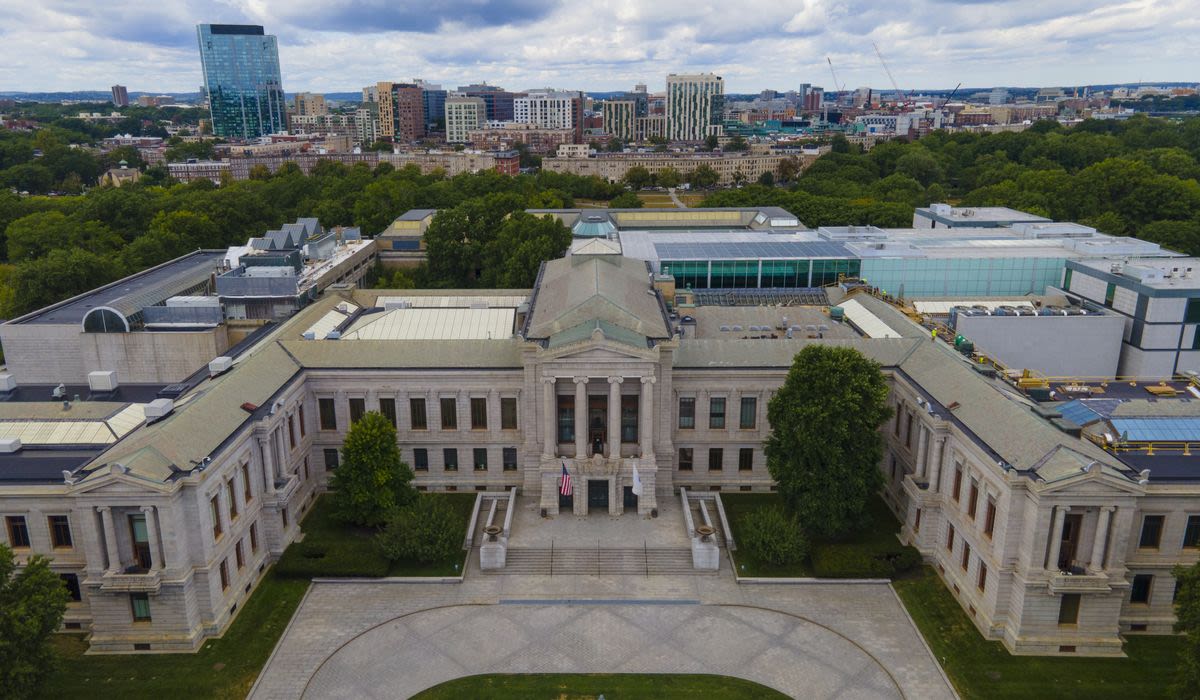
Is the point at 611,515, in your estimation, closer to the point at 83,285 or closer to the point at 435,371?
the point at 435,371

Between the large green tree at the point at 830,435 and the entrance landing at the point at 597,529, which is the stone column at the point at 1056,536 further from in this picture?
the entrance landing at the point at 597,529

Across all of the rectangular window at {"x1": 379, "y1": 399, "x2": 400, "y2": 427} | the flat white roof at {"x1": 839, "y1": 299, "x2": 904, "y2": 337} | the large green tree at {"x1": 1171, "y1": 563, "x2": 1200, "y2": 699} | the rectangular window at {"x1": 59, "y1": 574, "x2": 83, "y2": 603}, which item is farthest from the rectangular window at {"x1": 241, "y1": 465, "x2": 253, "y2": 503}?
the flat white roof at {"x1": 839, "y1": 299, "x2": 904, "y2": 337}

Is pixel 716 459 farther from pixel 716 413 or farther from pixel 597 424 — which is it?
pixel 597 424

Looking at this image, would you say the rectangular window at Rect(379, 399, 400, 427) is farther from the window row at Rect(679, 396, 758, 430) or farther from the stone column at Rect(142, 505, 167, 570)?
the window row at Rect(679, 396, 758, 430)

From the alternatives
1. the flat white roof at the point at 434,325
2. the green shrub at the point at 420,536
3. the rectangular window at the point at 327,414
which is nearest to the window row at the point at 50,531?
the green shrub at the point at 420,536

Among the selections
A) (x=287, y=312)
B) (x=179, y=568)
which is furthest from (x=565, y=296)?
(x=179, y=568)

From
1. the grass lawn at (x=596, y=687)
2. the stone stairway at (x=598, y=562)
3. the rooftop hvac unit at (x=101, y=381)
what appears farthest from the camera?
the rooftop hvac unit at (x=101, y=381)

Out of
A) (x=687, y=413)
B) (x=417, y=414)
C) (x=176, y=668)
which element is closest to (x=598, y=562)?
(x=687, y=413)
